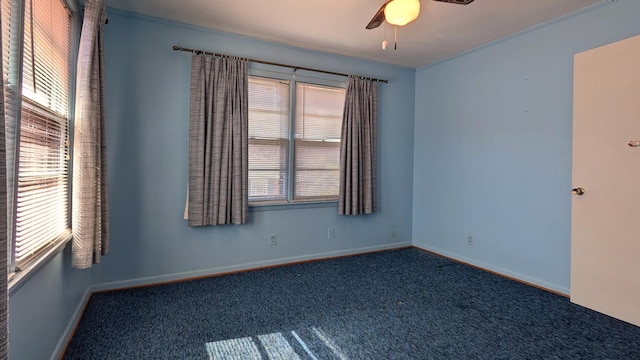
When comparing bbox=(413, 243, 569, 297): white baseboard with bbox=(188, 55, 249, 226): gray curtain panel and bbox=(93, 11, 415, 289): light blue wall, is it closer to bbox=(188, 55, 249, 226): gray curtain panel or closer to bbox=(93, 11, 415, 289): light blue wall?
bbox=(93, 11, 415, 289): light blue wall

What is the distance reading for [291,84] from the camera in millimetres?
3486

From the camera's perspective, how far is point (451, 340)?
2.08 metres

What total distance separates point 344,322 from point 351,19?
2614 mm

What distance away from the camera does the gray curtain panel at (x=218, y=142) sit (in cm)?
295

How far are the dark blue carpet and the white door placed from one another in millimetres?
247

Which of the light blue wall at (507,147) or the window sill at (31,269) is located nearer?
the window sill at (31,269)

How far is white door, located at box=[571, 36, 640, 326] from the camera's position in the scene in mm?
2230

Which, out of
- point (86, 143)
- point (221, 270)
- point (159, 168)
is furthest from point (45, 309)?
point (221, 270)

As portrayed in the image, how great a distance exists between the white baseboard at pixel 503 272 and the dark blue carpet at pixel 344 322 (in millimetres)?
110

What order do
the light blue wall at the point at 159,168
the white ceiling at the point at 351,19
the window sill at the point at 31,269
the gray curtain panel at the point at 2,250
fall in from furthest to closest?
1. the light blue wall at the point at 159,168
2. the white ceiling at the point at 351,19
3. the window sill at the point at 31,269
4. the gray curtain panel at the point at 2,250

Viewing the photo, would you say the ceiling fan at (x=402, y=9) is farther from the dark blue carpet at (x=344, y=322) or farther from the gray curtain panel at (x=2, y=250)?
the dark blue carpet at (x=344, y=322)

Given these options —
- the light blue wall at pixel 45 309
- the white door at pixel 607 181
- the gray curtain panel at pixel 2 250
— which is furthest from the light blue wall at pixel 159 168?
the white door at pixel 607 181

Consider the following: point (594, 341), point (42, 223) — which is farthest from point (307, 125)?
point (594, 341)

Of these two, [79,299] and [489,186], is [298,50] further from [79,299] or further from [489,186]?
[79,299]
